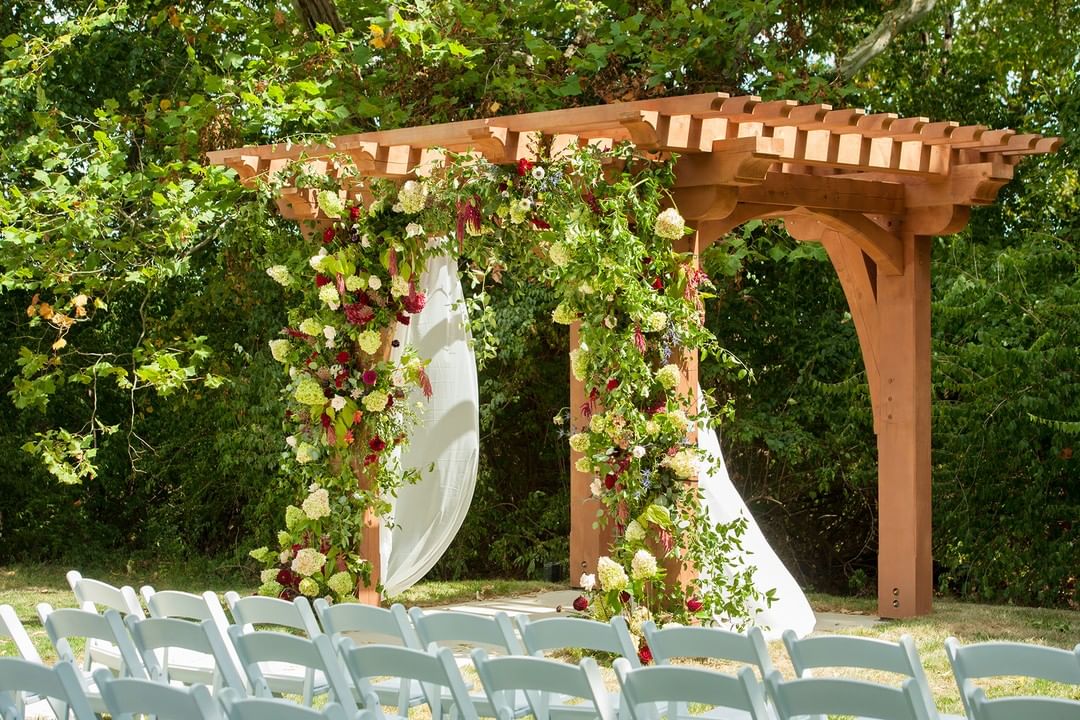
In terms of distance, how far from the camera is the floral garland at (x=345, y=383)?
7477 mm

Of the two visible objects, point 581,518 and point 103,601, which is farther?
point 581,518

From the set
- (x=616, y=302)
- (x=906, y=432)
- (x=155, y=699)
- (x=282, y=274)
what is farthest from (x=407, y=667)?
(x=906, y=432)

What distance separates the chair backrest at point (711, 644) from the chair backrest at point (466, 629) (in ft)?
1.32

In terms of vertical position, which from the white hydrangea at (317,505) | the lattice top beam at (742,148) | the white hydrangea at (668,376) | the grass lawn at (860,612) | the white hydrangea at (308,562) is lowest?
the grass lawn at (860,612)

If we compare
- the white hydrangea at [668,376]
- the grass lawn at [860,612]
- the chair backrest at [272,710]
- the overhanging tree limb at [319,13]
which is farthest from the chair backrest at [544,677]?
the overhanging tree limb at [319,13]

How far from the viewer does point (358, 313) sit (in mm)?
7527

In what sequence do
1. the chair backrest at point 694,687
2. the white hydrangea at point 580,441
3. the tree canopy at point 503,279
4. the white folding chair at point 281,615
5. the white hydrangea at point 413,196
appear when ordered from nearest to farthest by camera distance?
the chair backrest at point 694,687 < the white folding chair at point 281,615 < the white hydrangea at point 580,441 < the white hydrangea at point 413,196 < the tree canopy at point 503,279

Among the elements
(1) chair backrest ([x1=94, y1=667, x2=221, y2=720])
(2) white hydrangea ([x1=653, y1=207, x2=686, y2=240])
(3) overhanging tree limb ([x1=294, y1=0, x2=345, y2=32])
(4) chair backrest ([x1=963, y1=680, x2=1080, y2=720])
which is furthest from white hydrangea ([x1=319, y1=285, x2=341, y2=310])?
(4) chair backrest ([x1=963, y1=680, x2=1080, y2=720])

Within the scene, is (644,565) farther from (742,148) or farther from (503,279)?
(503,279)

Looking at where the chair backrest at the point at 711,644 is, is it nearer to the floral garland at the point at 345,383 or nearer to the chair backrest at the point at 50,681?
the chair backrest at the point at 50,681

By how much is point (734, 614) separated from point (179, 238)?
4585mm

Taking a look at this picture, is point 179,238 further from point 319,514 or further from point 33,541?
point 33,541

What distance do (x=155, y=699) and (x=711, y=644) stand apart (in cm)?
151

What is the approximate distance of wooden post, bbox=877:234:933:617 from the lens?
8.06 meters
